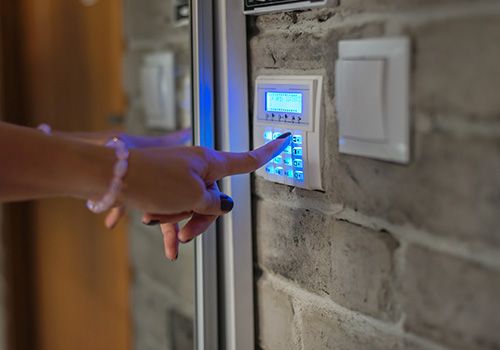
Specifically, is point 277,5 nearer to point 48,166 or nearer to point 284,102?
point 284,102

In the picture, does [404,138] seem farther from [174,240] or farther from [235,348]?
[235,348]

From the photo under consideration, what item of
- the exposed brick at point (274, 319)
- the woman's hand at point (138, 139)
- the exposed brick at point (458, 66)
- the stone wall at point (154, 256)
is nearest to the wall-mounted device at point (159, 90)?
the stone wall at point (154, 256)

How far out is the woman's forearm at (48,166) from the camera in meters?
0.66

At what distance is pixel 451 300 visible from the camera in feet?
2.11

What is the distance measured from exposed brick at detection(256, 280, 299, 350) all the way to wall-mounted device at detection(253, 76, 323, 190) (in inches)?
6.6

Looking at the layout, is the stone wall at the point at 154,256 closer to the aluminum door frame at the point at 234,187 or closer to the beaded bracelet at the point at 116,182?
the aluminum door frame at the point at 234,187

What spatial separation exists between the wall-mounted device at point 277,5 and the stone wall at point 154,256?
39 cm

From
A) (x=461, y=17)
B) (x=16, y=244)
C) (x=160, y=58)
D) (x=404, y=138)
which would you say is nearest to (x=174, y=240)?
(x=404, y=138)

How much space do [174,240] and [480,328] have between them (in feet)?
1.28

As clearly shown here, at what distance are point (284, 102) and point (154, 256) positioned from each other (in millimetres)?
720

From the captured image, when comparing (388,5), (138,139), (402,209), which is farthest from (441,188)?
(138,139)

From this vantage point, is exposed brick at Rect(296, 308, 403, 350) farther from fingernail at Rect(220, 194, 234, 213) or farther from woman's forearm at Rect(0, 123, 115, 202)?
woman's forearm at Rect(0, 123, 115, 202)

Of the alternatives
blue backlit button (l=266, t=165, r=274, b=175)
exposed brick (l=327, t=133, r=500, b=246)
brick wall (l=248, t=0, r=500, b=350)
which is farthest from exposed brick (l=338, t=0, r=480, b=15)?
blue backlit button (l=266, t=165, r=274, b=175)

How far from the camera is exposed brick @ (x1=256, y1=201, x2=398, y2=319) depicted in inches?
28.9
